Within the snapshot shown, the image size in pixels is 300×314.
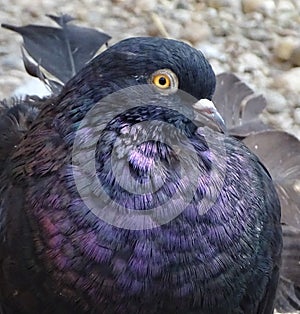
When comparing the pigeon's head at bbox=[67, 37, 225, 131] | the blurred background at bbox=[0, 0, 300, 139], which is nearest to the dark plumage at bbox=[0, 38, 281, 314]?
the pigeon's head at bbox=[67, 37, 225, 131]

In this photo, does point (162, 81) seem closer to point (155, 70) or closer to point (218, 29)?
point (155, 70)

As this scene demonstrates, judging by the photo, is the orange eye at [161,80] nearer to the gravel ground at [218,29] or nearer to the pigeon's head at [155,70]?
the pigeon's head at [155,70]

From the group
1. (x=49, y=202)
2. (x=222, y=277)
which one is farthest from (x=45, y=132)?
(x=222, y=277)

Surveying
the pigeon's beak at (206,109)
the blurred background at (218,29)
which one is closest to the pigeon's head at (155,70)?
the pigeon's beak at (206,109)

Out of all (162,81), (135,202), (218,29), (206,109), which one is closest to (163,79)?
(162,81)

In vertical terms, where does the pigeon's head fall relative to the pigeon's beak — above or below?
above

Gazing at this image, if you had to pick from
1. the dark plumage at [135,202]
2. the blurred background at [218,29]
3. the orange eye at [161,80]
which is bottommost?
the blurred background at [218,29]

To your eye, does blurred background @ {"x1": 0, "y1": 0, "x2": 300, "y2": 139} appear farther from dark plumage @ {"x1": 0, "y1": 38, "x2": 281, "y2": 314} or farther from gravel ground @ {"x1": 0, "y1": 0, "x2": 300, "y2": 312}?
dark plumage @ {"x1": 0, "y1": 38, "x2": 281, "y2": 314}

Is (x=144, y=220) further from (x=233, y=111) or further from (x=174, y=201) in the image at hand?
(x=233, y=111)
